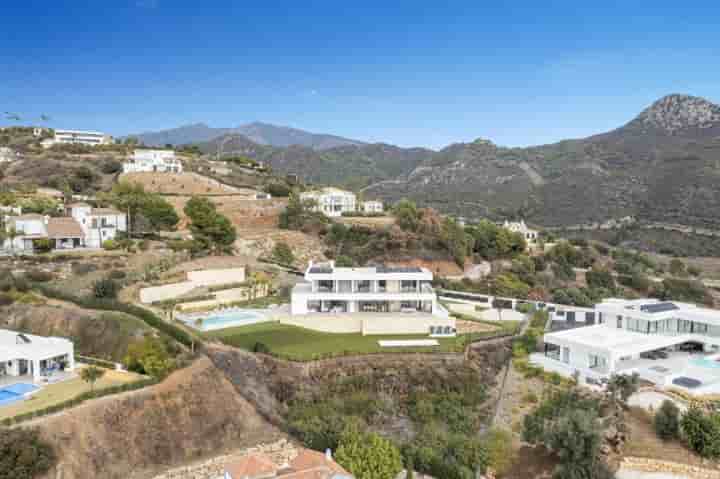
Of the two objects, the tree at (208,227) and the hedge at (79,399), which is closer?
the hedge at (79,399)

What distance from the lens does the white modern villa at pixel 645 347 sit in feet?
79.3

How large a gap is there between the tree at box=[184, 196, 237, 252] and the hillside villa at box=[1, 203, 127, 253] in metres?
5.96

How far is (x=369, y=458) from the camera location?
1722cm

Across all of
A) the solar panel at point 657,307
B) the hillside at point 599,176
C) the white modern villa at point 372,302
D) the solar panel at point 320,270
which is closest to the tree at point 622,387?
the solar panel at point 657,307

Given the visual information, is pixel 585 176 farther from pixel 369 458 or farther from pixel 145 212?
pixel 369 458

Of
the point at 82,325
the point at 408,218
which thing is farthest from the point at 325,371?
the point at 408,218

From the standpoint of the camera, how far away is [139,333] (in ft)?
80.3

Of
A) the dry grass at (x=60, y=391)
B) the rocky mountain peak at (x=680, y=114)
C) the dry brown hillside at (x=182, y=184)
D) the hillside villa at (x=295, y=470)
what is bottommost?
the hillside villa at (x=295, y=470)

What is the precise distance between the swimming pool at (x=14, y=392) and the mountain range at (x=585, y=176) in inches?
2787

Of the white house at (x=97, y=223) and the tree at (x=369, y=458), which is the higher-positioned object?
the white house at (x=97, y=223)

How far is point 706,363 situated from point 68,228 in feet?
130

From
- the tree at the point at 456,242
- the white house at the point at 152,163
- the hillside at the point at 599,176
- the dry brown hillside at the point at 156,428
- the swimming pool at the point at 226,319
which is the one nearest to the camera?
the dry brown hillside at the point at 156,428

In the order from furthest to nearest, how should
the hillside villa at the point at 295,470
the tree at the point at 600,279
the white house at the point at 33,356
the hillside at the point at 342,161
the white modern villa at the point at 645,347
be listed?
the hillside at the point at 342,161, the tree at the point at 600,279, the white modern villa at the point at 645,347, the white house at the point at 33,356, the hillside villa at the point at 295,470

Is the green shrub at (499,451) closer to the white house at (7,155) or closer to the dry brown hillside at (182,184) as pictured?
the dry brown hillside at (182,184)
